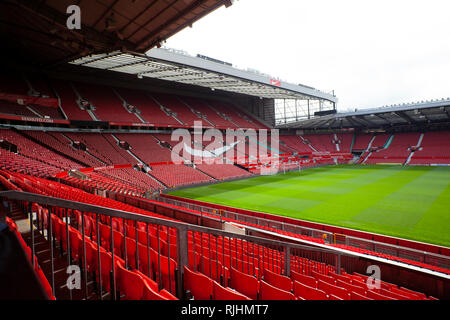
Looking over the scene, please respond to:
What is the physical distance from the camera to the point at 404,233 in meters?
12.5

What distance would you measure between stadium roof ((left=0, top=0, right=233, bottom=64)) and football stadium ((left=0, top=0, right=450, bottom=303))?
0.10 m

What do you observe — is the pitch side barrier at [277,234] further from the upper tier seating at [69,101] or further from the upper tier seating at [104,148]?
the upper tier seating at [69,101]

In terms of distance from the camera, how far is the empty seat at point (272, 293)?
3.57 metres

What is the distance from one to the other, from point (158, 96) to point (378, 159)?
140 ft

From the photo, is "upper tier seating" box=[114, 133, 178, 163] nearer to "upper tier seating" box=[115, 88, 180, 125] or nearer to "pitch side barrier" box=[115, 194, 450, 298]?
"upper tier seating" box=[115, 88, 180, 125]

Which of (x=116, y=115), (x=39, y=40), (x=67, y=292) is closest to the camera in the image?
(x=67, y=292)

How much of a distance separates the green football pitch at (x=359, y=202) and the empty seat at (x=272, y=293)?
37.7 ft

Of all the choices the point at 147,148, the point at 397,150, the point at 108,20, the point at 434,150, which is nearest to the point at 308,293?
the point at 108,20

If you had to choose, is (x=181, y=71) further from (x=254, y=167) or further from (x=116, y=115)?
(x=254, y=167)

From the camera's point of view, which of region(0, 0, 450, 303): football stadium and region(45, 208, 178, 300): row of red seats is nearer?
region(45, 208, 178, 300): row of red seats

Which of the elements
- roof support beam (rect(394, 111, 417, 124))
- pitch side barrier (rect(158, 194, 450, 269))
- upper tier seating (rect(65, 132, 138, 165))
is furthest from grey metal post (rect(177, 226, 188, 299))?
roof support beam (rect(394, 111, 417, 124))

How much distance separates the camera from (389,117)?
155ft

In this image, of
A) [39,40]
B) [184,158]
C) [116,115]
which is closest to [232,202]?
[184,158]

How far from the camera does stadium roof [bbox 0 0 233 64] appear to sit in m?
11.7
